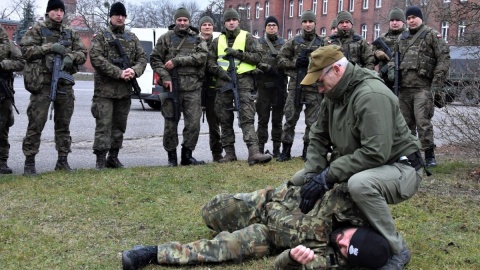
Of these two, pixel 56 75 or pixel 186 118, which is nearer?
pixel 56 75

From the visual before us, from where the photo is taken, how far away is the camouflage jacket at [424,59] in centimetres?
846

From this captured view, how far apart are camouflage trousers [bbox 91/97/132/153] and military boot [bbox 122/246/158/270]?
4081 mm

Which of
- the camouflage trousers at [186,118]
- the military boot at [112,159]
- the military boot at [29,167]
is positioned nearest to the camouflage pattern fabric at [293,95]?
the camouflage trousers at [186,118]

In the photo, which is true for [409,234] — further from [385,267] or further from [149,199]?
[149,199]

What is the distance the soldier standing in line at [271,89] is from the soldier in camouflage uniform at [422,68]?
6.48 feet

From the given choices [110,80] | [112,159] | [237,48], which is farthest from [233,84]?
[112,159]

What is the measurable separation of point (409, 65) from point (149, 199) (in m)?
4.28

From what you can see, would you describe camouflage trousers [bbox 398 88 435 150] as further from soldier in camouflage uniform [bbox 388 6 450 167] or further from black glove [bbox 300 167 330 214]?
black glove [bbox 300 167 330 214]

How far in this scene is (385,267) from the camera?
4230 millimetres

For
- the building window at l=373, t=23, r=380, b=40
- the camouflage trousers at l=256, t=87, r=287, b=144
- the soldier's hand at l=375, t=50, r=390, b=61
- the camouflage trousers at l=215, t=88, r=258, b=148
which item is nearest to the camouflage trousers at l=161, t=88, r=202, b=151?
the camouflage trousers at l=215, t=88, r=258, b=148

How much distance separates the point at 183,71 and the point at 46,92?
1.91 m

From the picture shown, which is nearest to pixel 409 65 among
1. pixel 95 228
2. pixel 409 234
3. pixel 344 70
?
pixel 409 234

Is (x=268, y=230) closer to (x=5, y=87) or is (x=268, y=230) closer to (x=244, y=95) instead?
(x=244, y=95)

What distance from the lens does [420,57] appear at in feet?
28.3
